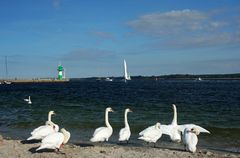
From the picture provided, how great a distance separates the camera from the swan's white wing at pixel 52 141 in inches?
571

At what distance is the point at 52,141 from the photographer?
14523 millimetres

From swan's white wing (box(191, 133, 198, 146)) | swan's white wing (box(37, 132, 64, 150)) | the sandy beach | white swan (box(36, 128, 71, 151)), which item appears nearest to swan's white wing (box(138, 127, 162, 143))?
the sandy beach

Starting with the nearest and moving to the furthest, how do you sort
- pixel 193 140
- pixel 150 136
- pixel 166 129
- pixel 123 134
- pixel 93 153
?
pixel 93 153, pixel 193 140, pixel 150 136, pixel 123 134, pixel 166 129

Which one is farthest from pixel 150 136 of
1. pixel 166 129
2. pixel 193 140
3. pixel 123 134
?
pixel 166 129

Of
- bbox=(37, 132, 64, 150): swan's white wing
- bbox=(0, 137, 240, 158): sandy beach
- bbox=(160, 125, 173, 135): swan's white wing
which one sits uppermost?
bbox=(37, 132, 64, 150): swan's white wing

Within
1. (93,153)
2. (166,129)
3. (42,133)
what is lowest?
(93,153)

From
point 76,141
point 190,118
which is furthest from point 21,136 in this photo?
point 190,118

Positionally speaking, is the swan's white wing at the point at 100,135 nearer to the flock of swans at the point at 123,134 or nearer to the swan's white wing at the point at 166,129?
the flock of swans at the point at 123,134

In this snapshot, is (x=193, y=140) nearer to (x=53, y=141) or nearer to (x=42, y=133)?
(x=53, y=141)

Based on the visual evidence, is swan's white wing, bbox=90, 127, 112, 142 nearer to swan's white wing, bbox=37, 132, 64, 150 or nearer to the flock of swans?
the flock of swans

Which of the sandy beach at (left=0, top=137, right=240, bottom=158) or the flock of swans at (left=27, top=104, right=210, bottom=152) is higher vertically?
the flock of swans at (left=27, top=104, right=210, bottom=152)

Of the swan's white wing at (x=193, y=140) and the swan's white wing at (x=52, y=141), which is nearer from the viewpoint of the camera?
the swan's white wing at (x=52, y=141)

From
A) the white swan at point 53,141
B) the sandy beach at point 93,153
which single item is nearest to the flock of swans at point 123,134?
the white swan at point 53,141

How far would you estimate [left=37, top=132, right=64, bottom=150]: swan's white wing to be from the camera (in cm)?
1449
